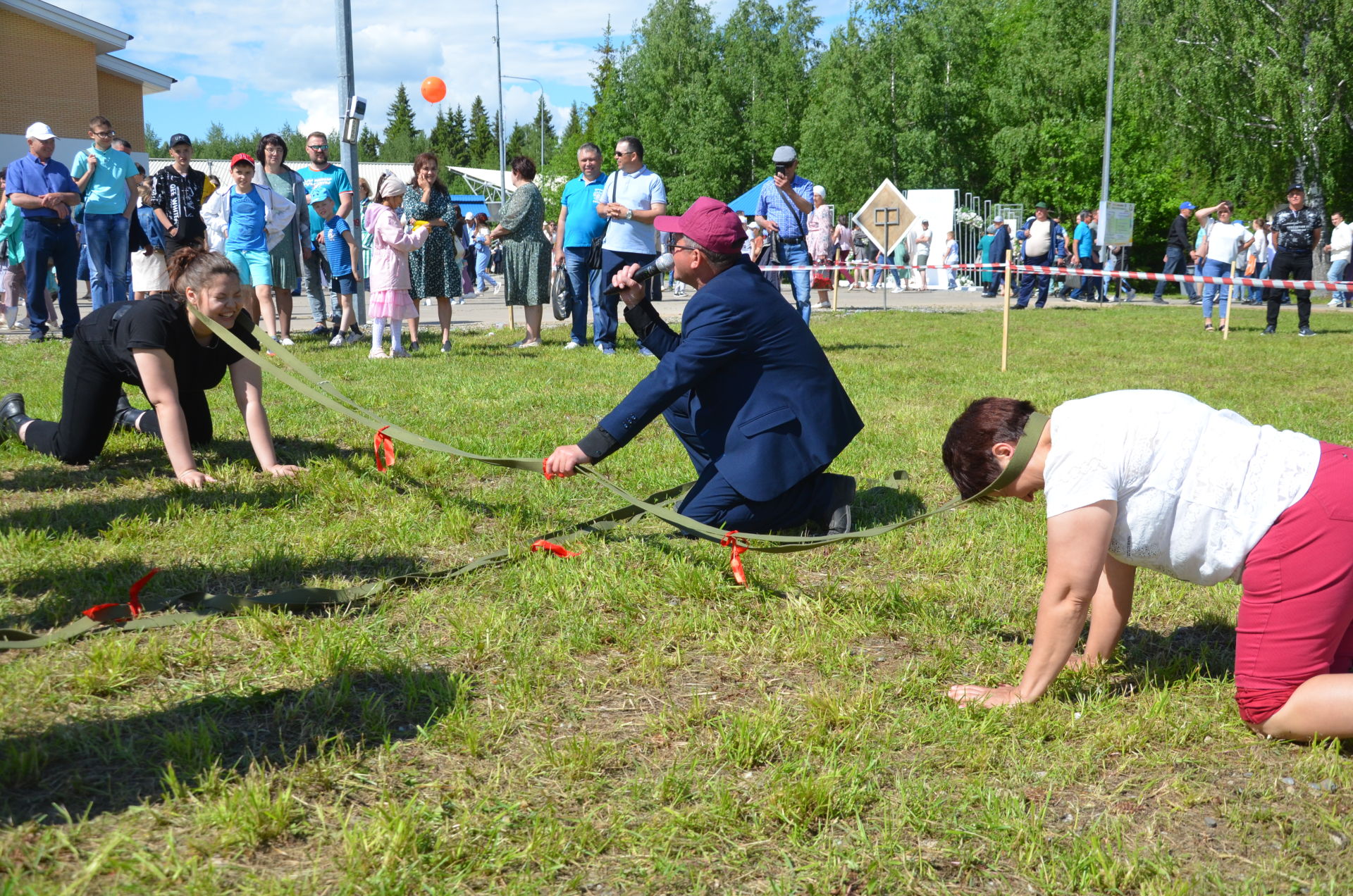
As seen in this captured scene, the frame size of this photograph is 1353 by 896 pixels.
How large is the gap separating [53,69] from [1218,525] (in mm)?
36406

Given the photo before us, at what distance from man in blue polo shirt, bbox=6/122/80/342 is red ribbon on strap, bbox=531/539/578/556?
8.99m

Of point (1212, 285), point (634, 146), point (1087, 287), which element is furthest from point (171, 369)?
point (1087, 287)

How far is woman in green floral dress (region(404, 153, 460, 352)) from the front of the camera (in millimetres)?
10914

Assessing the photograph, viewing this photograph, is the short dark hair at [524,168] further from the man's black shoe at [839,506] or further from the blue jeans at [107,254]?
the man's black shoe at [839,506]

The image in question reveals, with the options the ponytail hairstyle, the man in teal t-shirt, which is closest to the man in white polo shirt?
the man in teal t-shirt

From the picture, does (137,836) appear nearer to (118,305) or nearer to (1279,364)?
(118,305)

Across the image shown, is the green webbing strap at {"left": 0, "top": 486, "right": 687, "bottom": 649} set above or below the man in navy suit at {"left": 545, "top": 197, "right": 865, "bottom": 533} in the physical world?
below

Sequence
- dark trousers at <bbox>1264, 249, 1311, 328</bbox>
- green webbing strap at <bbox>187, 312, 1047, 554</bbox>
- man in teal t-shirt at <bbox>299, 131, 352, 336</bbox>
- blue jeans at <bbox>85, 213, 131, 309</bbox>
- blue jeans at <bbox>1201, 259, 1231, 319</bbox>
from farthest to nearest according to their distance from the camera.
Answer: blue jeans at <bbox>1201, 259, 1231, 319</bbox> → dark trousers at <bbox>1264, 249, 1311, 328</bbox> → blue jeans at <bbox>85, 213, 131, 309</bbox> → man in teal t-shirt at <bbox>299, 131, 352, 336</bbox> → green webbing strap at <bbox>187, 312, 1047, 554</bbox>

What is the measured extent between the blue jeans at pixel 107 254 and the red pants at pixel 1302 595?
11896 mm

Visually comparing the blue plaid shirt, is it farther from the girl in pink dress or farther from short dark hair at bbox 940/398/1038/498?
short dark hair at bbox 940/398/1038/498

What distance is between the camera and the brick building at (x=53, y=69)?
30.0 meters

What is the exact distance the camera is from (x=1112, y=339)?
13750 mm

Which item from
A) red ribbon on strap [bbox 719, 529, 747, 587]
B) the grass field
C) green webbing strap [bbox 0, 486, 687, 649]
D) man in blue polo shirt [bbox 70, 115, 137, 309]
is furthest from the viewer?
man in blue polo shirt [bbox 70, 115, 137, 309]

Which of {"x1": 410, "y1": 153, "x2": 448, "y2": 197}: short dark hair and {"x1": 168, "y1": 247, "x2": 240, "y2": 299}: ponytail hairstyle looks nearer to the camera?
{"x1": 168, "y1": 247, "x2": 240, "y2": 299}: ponytail hairstyle
